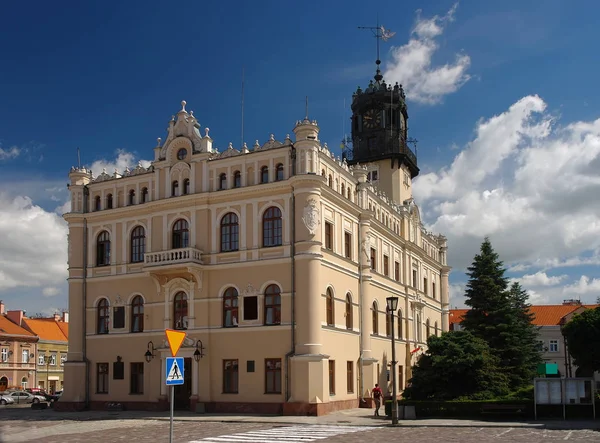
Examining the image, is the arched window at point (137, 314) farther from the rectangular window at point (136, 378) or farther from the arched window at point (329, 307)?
the arched window at point (329, 307)

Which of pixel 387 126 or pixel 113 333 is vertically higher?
pixel 387 126

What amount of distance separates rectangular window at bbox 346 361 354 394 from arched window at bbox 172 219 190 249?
1186 cm

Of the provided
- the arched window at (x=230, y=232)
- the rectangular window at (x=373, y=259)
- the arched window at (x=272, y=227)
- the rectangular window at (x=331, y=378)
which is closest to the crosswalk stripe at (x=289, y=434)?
the rectangular window at (x=331, y=378)

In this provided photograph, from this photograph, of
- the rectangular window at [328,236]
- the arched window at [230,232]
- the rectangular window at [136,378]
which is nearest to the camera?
the rectangular window at [328,236]

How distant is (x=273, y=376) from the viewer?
128 feet

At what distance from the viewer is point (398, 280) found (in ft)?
180

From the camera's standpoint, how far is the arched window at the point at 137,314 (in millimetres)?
44125

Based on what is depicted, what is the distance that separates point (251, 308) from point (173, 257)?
5.48 m

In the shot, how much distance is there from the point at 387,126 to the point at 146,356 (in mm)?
28839

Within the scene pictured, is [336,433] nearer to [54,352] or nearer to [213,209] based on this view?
[213,209]

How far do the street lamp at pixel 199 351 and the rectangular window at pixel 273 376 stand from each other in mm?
3981

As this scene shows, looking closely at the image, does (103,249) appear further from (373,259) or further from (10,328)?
(10,328)

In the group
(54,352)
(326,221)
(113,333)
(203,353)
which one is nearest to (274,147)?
(326,221)

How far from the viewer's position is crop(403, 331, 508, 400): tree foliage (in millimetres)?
37406
